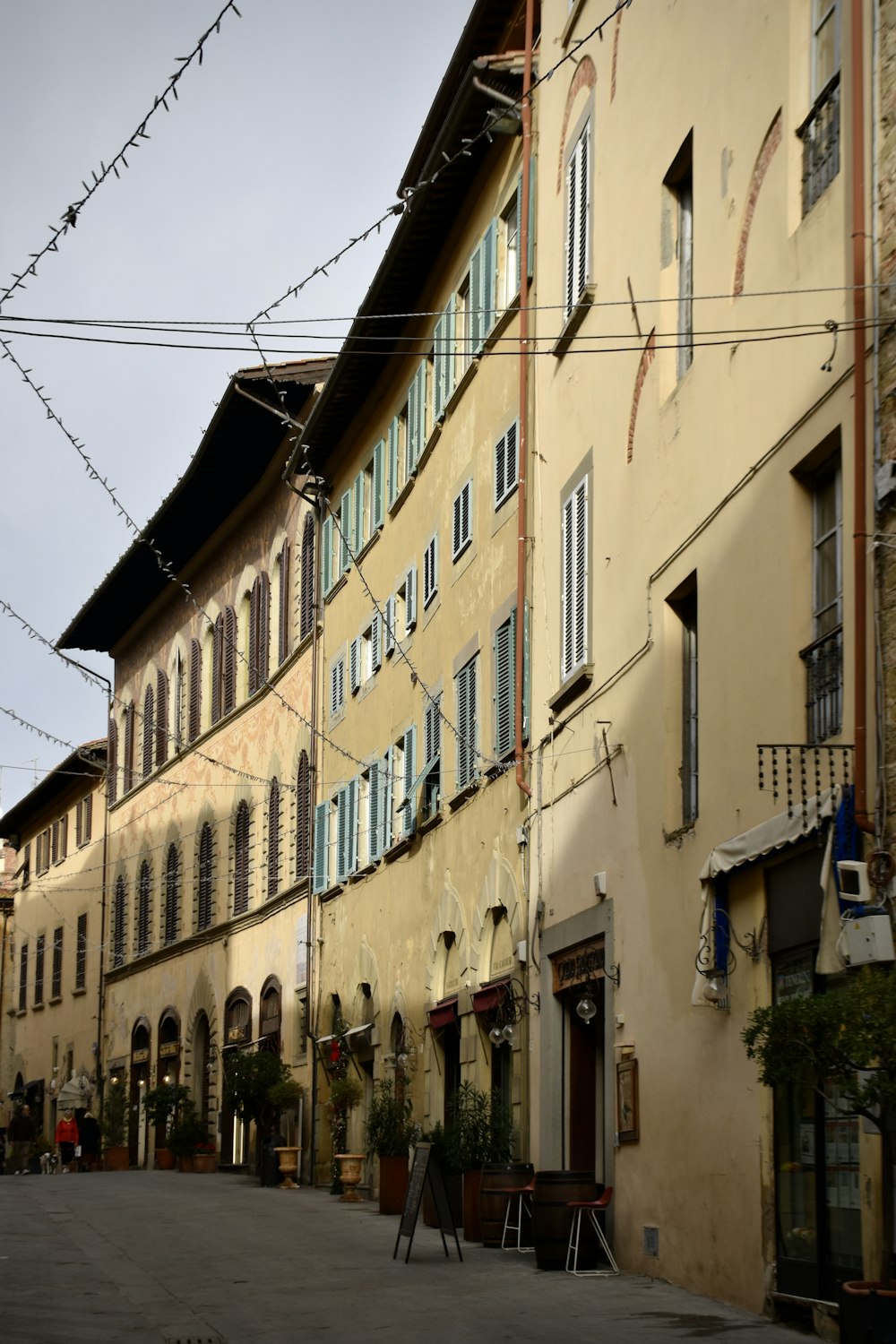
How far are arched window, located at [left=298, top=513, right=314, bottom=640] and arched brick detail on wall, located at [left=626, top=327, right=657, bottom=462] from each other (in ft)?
52.0

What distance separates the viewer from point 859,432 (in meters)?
10.2

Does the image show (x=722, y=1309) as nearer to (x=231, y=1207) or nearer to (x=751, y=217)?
(x=751, y=217)

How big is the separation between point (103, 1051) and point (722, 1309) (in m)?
34.0

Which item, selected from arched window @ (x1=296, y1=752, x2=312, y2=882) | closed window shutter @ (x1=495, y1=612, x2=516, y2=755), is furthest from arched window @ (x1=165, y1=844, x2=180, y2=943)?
closed window shutter @ (x1=495, y1=612, x2=516, y2=755)

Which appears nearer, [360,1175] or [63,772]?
[360,1175]

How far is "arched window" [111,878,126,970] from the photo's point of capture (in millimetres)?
43969

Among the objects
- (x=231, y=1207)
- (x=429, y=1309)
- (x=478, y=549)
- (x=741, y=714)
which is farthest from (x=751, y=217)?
(x=231, y=1207)

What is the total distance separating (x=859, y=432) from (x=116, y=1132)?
30.2m

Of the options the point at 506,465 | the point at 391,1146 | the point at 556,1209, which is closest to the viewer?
the point at 556,1209

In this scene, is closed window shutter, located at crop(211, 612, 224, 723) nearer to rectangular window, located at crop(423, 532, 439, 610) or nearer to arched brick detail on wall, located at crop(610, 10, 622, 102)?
rectangular window, located at crop(423, 532, 439, 610)

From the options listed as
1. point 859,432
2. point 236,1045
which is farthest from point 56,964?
point 859,432

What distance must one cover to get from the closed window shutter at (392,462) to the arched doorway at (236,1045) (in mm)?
10801

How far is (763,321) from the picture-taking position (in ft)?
A: 39.3

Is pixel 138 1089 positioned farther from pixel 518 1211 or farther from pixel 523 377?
pixel 518 1211
